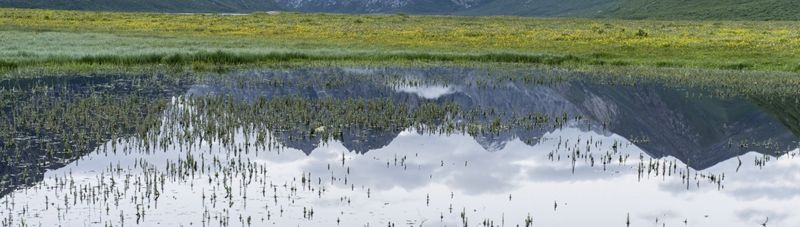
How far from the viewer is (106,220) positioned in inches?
462

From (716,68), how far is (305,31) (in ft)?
139

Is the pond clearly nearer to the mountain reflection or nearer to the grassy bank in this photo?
the mountain reflection

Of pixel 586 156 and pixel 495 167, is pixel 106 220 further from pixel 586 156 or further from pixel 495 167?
pixel 586 156

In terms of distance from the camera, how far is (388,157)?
17875mm

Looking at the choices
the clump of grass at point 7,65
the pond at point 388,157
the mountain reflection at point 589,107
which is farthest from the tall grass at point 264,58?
the pond at point 388,157

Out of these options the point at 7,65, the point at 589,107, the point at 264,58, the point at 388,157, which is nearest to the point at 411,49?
the point at 264,58

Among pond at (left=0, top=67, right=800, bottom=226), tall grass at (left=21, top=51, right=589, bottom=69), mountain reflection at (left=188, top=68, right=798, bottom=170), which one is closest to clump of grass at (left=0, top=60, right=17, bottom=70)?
tall grass at (left=21, top=51, right=589, bottom=69)

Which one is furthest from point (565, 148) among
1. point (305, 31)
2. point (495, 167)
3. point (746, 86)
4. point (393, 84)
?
point (305, 31)

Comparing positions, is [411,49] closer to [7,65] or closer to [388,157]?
[7,65]

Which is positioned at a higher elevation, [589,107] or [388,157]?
[388,157]

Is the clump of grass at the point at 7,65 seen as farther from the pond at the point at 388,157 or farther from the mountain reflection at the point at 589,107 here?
the mountain reflection at the point at 589,107

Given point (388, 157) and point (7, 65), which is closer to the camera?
point (388, 157)

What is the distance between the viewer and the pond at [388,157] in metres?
12.9

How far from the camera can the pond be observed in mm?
12867
